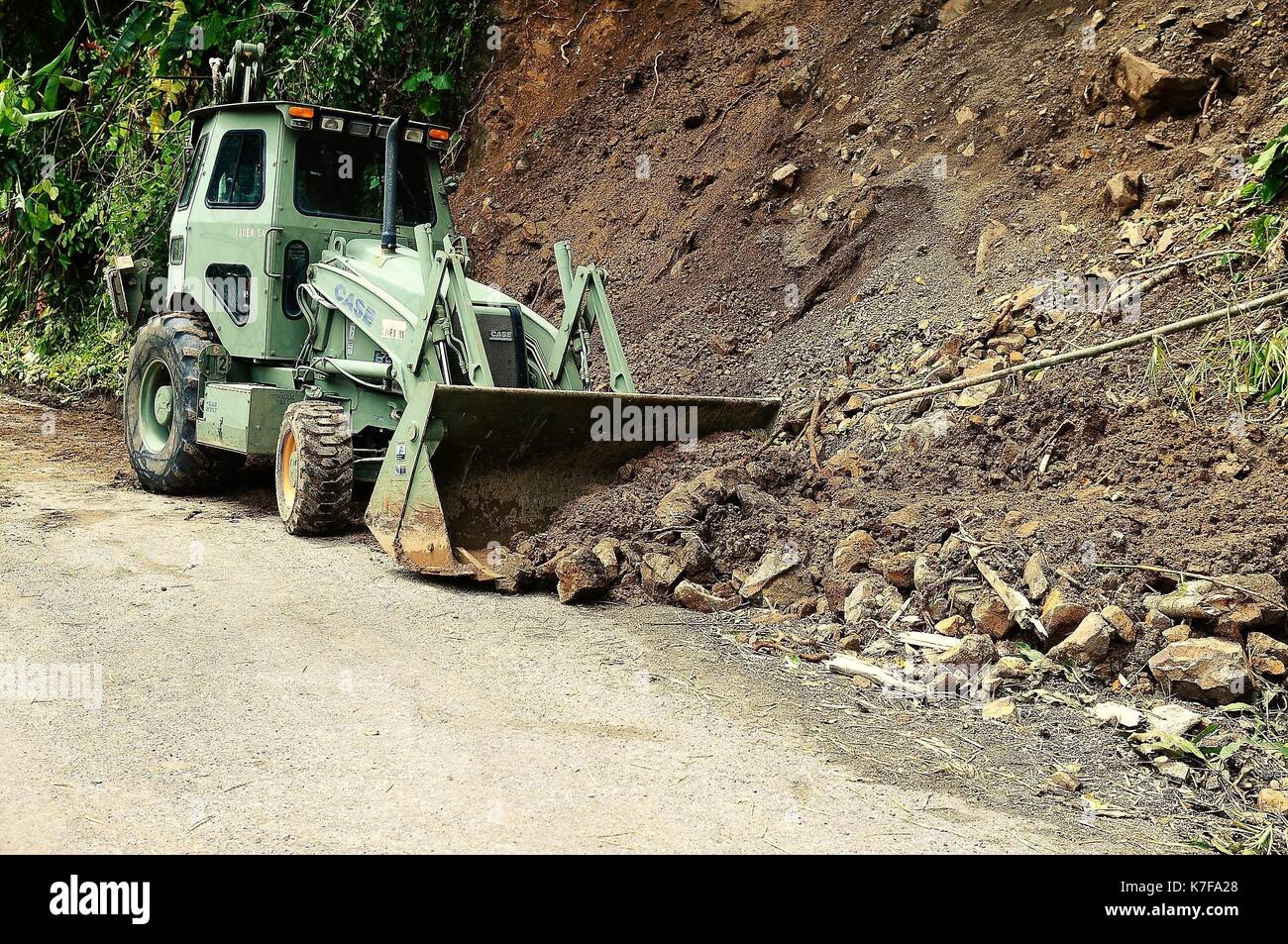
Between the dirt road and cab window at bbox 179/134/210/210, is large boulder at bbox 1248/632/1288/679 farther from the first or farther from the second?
cab window at bbox 179/134/210/210

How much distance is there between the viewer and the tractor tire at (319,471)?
6.79 m

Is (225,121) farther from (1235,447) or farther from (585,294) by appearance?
(1235,447)

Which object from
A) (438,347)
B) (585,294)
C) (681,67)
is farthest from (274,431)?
(681,67)

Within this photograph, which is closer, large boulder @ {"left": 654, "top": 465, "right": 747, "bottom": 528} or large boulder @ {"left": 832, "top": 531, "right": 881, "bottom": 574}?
large boulder @ {"left": 832, "top": 531, "right": 881, "bottom": 574}

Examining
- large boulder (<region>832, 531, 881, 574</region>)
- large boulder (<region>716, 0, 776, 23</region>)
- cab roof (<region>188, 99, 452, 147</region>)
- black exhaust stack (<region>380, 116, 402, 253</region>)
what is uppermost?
large boulder (<region>716, 0, 776, 23</region>)

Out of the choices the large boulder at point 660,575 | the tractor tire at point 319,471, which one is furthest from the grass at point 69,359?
the large boulder at point 660,575

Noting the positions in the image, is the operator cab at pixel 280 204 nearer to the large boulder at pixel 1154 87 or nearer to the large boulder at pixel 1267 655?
the large boulder at pixel 1154 87

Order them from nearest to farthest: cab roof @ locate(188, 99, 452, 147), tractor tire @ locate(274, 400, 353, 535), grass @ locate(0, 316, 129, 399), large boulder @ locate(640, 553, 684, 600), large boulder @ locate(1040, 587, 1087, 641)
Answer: large boulder @ locate(1040, 587, 1087, 641) < large boulder @ locate(640, 553, 684, 600) < tractor tire @ locate(274, 400, 353, 535) < cab roof @ locate(188, 99, 452, 147) < grass @ locate(0, 316, 129, 399)

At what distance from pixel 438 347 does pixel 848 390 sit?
2909mm

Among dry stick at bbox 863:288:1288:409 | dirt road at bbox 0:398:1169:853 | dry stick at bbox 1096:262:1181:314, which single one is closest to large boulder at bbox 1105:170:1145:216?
dry stick at bbox 1096:262:1181:314

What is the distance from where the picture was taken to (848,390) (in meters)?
8.17

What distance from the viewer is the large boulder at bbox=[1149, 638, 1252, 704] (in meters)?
4.38

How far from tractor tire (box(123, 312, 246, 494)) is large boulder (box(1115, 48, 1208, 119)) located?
6.79m

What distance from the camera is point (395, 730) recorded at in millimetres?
4129
